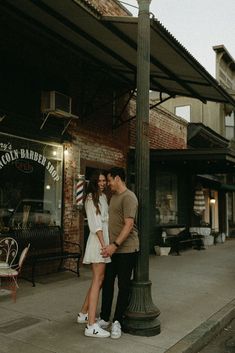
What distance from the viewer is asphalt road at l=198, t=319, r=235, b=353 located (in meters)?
5.26

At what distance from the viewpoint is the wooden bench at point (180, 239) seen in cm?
1436

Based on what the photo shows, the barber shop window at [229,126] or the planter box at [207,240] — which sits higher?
the barber shop window at [229,126]

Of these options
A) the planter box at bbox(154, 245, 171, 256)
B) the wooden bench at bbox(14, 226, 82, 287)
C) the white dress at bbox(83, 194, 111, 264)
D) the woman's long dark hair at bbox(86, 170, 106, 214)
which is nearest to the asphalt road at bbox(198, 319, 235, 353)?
the white dress at bbox(83, 194, 111, 264)

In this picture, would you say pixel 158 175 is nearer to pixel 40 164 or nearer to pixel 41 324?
pixel 40 164

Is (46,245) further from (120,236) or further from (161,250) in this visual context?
(161,250)

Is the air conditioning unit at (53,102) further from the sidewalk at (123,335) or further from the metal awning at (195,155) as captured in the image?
the metal awning at (195,155)

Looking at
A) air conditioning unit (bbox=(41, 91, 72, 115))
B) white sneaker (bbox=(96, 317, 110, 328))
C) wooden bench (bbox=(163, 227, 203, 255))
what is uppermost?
air conditioning unit (bbox=(41, 91, 72, 115))

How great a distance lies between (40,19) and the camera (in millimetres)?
7840

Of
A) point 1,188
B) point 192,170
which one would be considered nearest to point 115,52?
point 1,188

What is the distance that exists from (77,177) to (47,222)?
137 centimetres

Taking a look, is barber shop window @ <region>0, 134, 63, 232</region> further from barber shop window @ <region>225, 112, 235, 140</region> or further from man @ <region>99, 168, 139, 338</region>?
barber shop window @ <region>225, 112, 235, 140</region>

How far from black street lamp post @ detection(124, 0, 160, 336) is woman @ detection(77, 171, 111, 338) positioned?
408mm

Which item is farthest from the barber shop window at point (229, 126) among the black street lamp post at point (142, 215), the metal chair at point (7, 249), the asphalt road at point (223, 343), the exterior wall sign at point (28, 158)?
the black street lamp post at point (142, 215)

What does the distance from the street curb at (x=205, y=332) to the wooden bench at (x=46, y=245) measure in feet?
11.3
